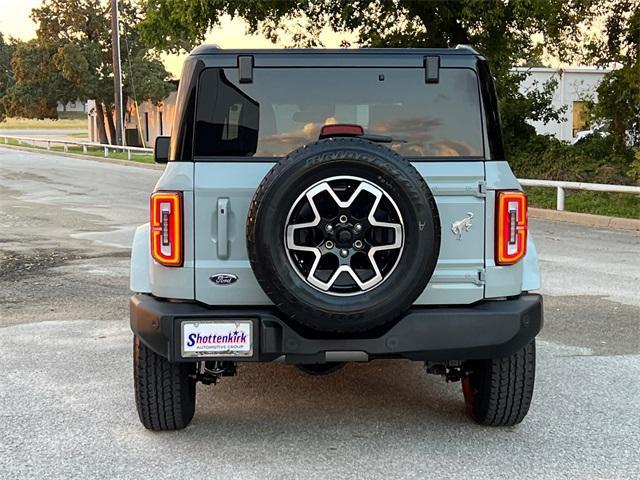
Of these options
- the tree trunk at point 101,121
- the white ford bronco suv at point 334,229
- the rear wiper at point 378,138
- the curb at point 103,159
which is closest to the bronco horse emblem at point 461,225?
the white ford bronco suv at point 334,229

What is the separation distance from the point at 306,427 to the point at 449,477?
3.14ft

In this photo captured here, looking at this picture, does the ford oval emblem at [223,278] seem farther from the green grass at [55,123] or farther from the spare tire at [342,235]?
the green grass at [55,123]

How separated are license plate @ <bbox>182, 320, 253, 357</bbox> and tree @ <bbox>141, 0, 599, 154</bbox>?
13117 millimetres

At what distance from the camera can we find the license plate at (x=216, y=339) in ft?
12.3

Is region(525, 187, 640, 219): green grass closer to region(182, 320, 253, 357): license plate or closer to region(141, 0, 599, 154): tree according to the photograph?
region(141, 0, 599, 154): tree

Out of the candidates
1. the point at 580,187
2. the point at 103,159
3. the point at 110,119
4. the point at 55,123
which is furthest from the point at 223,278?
the point at 55,123

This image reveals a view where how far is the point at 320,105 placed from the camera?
4.02m

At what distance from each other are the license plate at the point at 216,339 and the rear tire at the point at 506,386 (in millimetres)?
1274

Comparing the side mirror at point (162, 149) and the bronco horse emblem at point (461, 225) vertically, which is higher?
the side mirror at point (162, 149)

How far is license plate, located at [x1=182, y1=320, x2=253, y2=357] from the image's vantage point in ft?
12.3

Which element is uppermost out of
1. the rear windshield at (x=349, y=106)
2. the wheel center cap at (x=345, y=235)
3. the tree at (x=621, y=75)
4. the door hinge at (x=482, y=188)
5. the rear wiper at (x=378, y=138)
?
the tree at (x=621, y=75)

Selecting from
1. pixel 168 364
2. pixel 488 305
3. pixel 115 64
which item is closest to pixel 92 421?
pixel 168 364

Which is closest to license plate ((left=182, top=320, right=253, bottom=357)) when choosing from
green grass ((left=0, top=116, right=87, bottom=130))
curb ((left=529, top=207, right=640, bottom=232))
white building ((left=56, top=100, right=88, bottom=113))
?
curb ((left=529, top=207, right=640, bottom=232))

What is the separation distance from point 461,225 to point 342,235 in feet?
2.16
